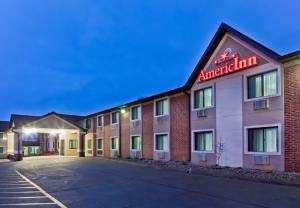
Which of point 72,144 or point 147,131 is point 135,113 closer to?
point 147,131

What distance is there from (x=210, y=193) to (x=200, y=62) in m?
12.0

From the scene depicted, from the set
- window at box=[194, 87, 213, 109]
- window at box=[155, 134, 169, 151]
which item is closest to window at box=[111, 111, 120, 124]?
window at box=[155, 134, 169, 151]

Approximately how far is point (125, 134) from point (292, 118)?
1893 cm


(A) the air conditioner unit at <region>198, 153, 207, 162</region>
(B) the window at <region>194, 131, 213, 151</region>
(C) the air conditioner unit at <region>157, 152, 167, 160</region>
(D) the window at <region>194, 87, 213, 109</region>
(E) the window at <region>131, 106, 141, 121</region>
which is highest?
(D) the window at <region>194, 87, 213, 109</region>

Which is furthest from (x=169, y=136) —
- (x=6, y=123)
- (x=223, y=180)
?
(x=6, y=123)

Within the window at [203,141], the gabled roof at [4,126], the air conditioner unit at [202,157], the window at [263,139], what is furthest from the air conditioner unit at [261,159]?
the gabled roof at [4,126]

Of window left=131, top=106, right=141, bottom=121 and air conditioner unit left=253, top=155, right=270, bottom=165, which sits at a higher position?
window left=131, top=106, right=141, bottom=121

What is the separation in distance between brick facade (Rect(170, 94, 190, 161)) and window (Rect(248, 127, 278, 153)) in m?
5.63

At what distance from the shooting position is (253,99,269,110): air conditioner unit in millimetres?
16641

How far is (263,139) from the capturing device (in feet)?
55.8

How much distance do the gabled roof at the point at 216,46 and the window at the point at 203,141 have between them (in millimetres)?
3388

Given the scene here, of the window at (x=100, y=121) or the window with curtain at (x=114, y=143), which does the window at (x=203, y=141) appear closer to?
the window with curtain at (x=114, y=143)

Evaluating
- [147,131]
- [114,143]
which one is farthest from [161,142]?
[114,143]

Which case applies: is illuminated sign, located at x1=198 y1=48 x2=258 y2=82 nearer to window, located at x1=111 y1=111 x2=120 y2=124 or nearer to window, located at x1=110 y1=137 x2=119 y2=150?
window, located at x1=111 y1=111 x2=120 y2=124
